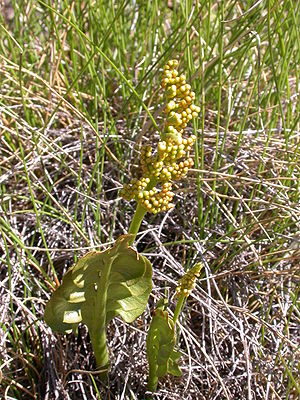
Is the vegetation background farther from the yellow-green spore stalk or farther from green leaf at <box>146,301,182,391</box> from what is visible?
the yellow-green spore stalk

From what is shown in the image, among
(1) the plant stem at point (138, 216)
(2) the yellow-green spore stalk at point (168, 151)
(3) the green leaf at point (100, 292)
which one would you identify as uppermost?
(2) the yellow-green spore stalk at point (168, 151)

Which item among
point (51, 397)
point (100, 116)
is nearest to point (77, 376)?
point (51, 397)

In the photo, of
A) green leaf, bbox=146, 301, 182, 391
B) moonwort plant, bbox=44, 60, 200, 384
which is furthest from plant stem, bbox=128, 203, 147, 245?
green leaf, bbox=146, 301, 182, 391

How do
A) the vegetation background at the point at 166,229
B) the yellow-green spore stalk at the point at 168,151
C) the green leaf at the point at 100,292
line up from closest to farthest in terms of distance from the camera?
the yellow-green spore stalk at the point at 168,151 < the green leaf at the point at 100,292 < the vegetation background at the point at 166,229

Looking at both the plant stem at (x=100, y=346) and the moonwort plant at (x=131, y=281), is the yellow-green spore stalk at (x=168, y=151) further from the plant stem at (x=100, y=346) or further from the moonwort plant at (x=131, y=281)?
the plant stem at (x=100, y=346)

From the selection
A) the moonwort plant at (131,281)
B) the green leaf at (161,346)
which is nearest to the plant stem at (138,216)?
the moonwort plant at (131,281)

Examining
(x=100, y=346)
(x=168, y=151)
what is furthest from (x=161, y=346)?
(x=168, y=151)

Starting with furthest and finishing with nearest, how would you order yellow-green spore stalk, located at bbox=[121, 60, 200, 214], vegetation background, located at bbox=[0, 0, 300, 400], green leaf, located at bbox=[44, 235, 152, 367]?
vegetation background, located at bbox=[0, 0, 300, 400] < green leaf, located at bbox=[44, 235, 152, 367] < yellow-green spore stalk, located at bbox=[121, 60, 200, 214]

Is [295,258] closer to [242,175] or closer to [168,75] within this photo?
[242,175]
